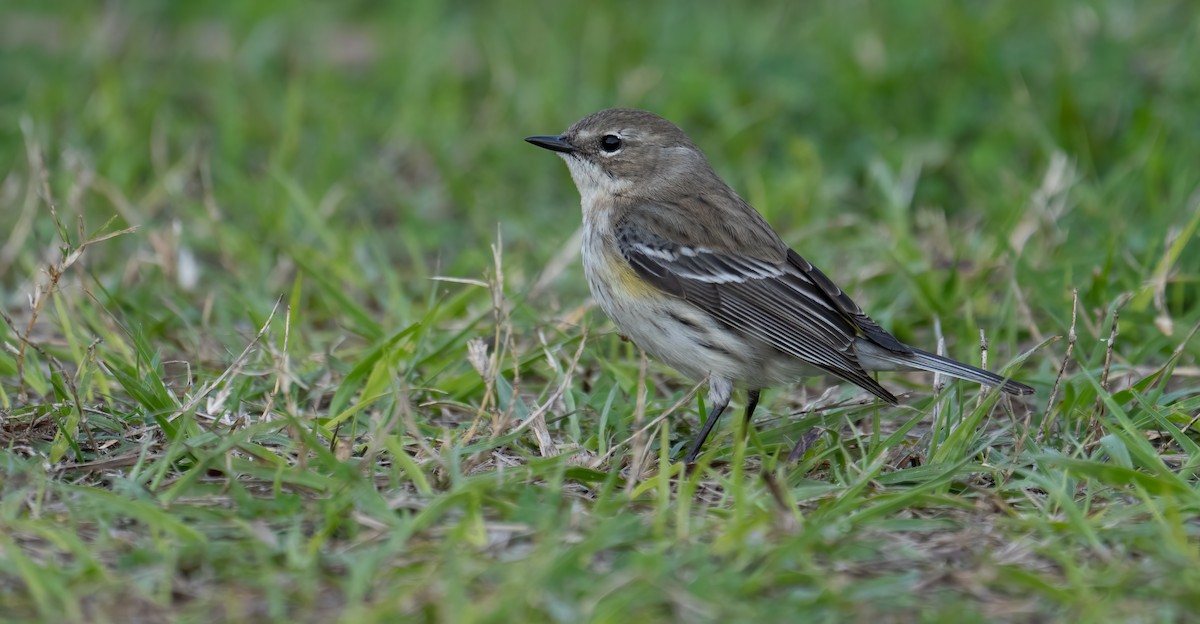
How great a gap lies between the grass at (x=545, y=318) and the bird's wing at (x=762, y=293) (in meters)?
0.29

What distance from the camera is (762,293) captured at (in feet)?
18.4

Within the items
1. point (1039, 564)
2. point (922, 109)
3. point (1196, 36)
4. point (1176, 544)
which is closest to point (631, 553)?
point (1039, 564)

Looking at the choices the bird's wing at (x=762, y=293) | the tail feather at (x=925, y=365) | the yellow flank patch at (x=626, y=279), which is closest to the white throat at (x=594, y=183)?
the bird's wing at (x=762, y=293)

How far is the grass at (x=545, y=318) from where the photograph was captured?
385cm

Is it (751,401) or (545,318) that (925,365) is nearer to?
(751,401)

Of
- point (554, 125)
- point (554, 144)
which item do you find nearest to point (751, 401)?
point (554, 144)

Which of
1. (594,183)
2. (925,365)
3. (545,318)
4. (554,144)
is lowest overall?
(545,318)

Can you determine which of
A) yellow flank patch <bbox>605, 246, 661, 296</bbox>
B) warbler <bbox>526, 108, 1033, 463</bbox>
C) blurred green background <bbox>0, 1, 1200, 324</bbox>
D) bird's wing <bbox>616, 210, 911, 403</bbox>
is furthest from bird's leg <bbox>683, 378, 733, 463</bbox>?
blurred green background <bbox>0, 1, 1200, 324</bbox>

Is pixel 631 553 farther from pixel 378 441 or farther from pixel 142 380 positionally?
pixel 142 380

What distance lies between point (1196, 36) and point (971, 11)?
1.60 metres

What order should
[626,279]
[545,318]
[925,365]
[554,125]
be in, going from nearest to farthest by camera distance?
[925,365] < [626,279] < [545,318] < [554,125]

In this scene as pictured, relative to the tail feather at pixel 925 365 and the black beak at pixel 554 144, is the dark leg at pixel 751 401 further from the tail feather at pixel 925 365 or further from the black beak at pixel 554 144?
the black beak at pixel 554 144

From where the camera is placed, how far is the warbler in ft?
17.5

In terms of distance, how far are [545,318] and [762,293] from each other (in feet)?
3.97
